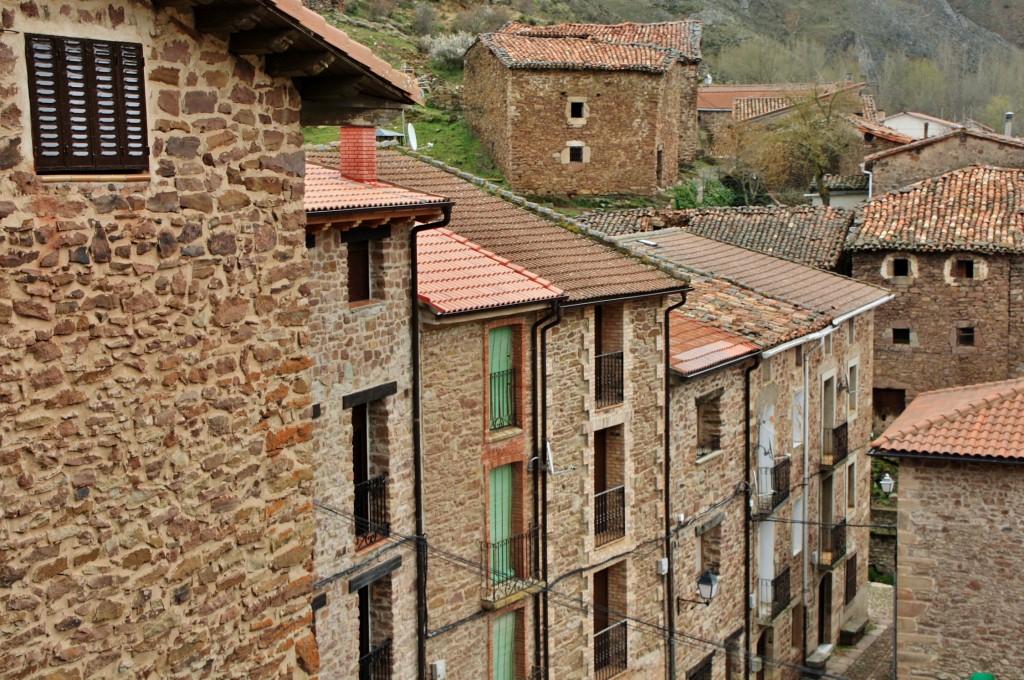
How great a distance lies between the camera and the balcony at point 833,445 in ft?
80.5

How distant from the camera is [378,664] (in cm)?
1309

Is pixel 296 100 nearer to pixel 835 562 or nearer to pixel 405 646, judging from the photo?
pixel 405 646

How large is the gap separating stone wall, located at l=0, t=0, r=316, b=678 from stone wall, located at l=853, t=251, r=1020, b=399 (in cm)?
2887

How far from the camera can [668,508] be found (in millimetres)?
18078

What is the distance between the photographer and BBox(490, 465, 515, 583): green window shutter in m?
14.8

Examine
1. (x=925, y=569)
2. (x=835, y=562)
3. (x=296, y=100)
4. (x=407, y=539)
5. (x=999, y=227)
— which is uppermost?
(x=296, y=100)

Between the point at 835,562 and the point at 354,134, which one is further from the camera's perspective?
the point at 835,562

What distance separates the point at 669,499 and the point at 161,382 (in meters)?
12.9

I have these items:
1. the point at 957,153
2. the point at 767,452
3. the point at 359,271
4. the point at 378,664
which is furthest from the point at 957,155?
the point at 378,664

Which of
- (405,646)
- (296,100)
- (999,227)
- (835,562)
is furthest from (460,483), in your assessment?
(999,227)

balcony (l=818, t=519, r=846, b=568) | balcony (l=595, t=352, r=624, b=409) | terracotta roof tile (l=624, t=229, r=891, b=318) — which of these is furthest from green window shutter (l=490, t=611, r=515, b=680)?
balcony (l=818, t=519, r=846, b=568)

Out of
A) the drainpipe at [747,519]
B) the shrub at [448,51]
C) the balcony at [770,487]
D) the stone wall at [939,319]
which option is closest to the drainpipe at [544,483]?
the drainpipe at [747,519]

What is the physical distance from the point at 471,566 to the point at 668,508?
4.59m

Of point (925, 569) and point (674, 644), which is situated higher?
point (925, 569)
